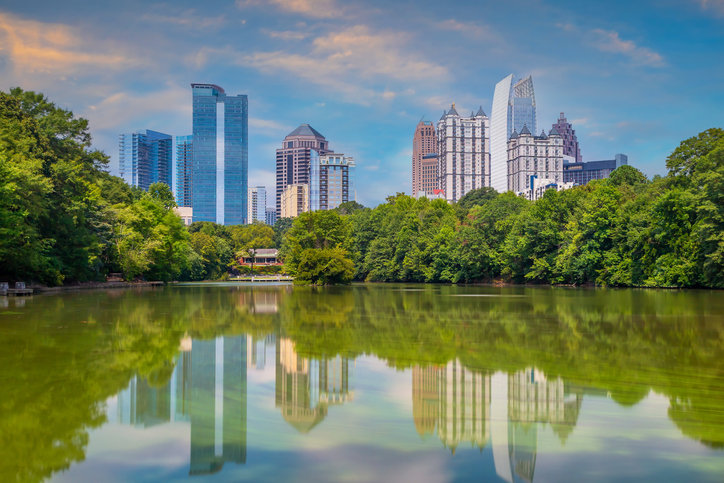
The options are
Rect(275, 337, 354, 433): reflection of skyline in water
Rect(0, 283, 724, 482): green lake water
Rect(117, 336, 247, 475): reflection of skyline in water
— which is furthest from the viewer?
Rect(275, 337, 354, 433): reflection of skyline in water

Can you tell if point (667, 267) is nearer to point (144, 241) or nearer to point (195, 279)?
point (144, 241)

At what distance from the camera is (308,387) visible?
691 cm

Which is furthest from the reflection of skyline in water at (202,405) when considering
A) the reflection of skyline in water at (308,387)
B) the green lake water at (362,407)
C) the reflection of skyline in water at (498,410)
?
the reflection of skyline in water at (498,410)

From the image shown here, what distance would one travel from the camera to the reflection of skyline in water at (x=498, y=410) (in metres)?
4.71

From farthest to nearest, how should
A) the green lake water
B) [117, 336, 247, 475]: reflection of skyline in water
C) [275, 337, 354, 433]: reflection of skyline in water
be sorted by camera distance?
1. [275, 337, 354, 433]: reflection of skyline in water
2. [117, 336, 247, 475]: reflection of skyline in water
3. the green lake water

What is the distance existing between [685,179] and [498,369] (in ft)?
127

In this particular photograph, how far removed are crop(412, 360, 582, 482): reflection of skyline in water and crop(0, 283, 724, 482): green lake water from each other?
2cm

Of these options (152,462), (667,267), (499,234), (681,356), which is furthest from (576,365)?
(499,234)

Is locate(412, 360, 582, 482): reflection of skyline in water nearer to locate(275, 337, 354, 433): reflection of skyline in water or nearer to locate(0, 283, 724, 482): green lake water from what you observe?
locate(0, 283, 724, 482): green lake water

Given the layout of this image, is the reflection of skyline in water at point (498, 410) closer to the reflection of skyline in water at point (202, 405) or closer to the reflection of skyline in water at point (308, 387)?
the reflection of skyline in water at point (308, 387)

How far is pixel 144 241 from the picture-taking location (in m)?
49.6

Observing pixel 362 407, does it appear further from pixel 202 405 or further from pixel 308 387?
pixel 202 405

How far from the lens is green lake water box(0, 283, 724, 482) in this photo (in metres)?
4.29

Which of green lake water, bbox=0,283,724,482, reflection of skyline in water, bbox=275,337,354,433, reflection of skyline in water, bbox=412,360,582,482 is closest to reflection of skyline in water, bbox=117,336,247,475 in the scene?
green lake water, bbox=0,283,724,482
